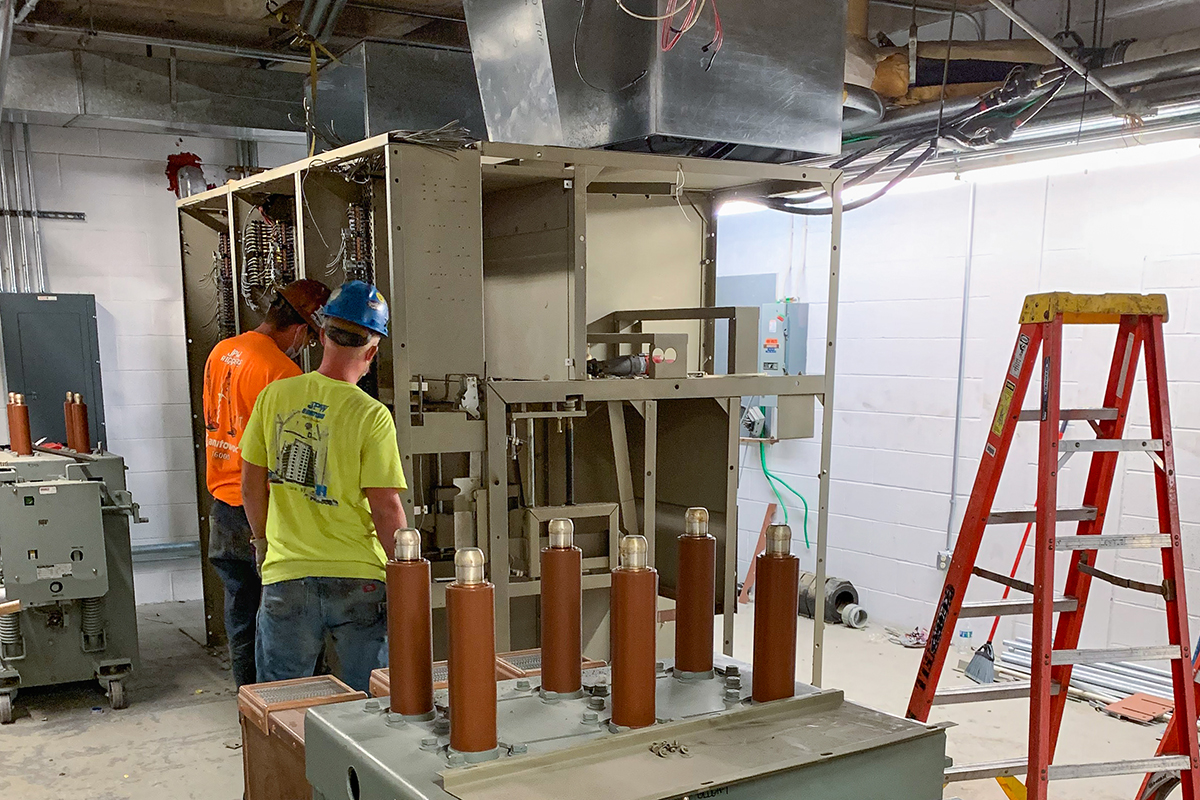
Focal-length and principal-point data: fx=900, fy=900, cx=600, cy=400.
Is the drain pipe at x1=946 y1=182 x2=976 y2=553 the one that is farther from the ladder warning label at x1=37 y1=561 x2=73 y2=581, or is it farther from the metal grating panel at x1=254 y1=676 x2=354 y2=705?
the ladder warning label at x1=37 y1=561 x2=73 y2=581

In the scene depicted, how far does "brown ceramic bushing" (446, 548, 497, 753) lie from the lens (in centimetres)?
111

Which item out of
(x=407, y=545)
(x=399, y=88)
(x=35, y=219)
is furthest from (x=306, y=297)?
(x=35, y=219)

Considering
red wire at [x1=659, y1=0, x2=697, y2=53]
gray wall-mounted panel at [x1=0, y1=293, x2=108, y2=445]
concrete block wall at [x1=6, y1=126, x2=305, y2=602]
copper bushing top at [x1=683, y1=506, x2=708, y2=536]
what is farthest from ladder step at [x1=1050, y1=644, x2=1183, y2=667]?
concrete block wall at [x1=6, y1=126, x2=305, y2=602]

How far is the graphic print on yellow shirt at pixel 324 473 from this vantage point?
2.33m

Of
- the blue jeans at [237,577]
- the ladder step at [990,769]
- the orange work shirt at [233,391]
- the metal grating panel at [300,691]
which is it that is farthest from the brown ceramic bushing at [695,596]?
the blue jeans at [237,577]

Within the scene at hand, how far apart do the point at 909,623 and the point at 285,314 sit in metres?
→ 3.43

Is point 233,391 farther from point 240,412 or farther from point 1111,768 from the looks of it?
point 1111,768

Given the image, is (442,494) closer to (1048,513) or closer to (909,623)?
(1048,513)

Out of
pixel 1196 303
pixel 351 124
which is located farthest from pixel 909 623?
pixel 351 124

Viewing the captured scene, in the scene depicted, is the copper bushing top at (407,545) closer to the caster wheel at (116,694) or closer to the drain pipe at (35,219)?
the caster wheel at (116,694)

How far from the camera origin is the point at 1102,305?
2311mm

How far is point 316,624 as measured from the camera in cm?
241

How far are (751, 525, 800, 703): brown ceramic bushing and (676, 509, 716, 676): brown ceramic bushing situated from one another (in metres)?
0.08

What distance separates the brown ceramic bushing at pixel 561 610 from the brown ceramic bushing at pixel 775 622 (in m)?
0.26
